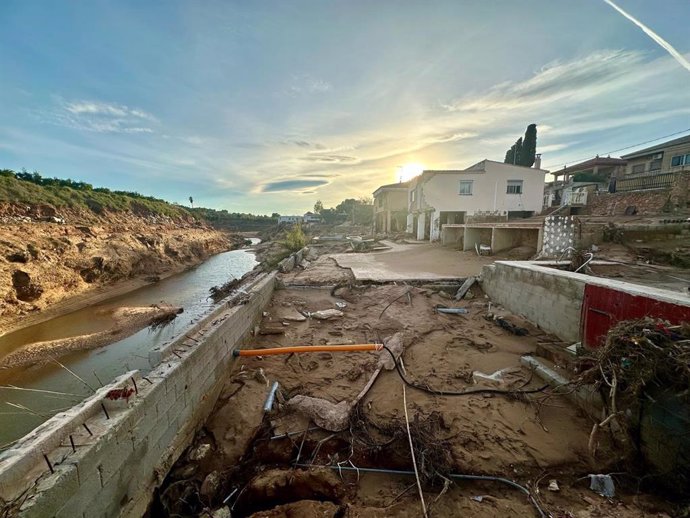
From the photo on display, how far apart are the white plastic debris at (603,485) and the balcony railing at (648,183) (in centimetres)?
1876

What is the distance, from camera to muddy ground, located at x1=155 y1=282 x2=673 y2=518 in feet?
8.00

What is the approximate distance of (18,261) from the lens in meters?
9.81

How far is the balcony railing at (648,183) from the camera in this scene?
15039 mm

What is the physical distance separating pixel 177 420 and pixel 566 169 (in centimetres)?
3569

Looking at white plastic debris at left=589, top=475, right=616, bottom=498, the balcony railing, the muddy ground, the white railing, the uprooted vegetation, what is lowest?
the muddy ground

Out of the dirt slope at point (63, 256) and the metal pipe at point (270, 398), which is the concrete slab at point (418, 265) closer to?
the metal pipe at point (270, 398)

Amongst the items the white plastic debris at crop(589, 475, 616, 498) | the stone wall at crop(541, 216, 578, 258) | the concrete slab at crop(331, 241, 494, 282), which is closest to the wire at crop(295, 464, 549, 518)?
the white plastic debris at crop(589, 475, 616, 498)

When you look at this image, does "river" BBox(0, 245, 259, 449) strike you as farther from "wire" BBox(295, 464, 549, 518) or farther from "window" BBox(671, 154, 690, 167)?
"window" BBox(671, 154, 690, 167)

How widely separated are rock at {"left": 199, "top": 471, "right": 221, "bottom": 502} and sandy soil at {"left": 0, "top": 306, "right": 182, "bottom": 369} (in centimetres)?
710

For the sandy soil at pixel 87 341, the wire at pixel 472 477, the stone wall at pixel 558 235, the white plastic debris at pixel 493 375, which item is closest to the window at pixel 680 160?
the stone wall at pixel 558 235

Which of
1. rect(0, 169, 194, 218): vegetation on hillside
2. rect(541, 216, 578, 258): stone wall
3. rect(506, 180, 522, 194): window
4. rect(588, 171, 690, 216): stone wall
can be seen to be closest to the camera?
rect(541, 216, 578, 258): stone wall

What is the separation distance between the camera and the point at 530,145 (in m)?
28.8

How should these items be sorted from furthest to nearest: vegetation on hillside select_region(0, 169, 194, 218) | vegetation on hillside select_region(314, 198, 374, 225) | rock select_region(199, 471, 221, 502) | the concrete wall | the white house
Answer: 1. vegetation on hillside select_region(314, 198, 374, 225)
2. the white house
3. vegetation on hillside select_region(0, 169, 194, 218)
4. rock select_region(199, 471, 221, 502)
5. the concrete wall

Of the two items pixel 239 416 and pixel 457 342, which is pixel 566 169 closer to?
pixel 457 342
